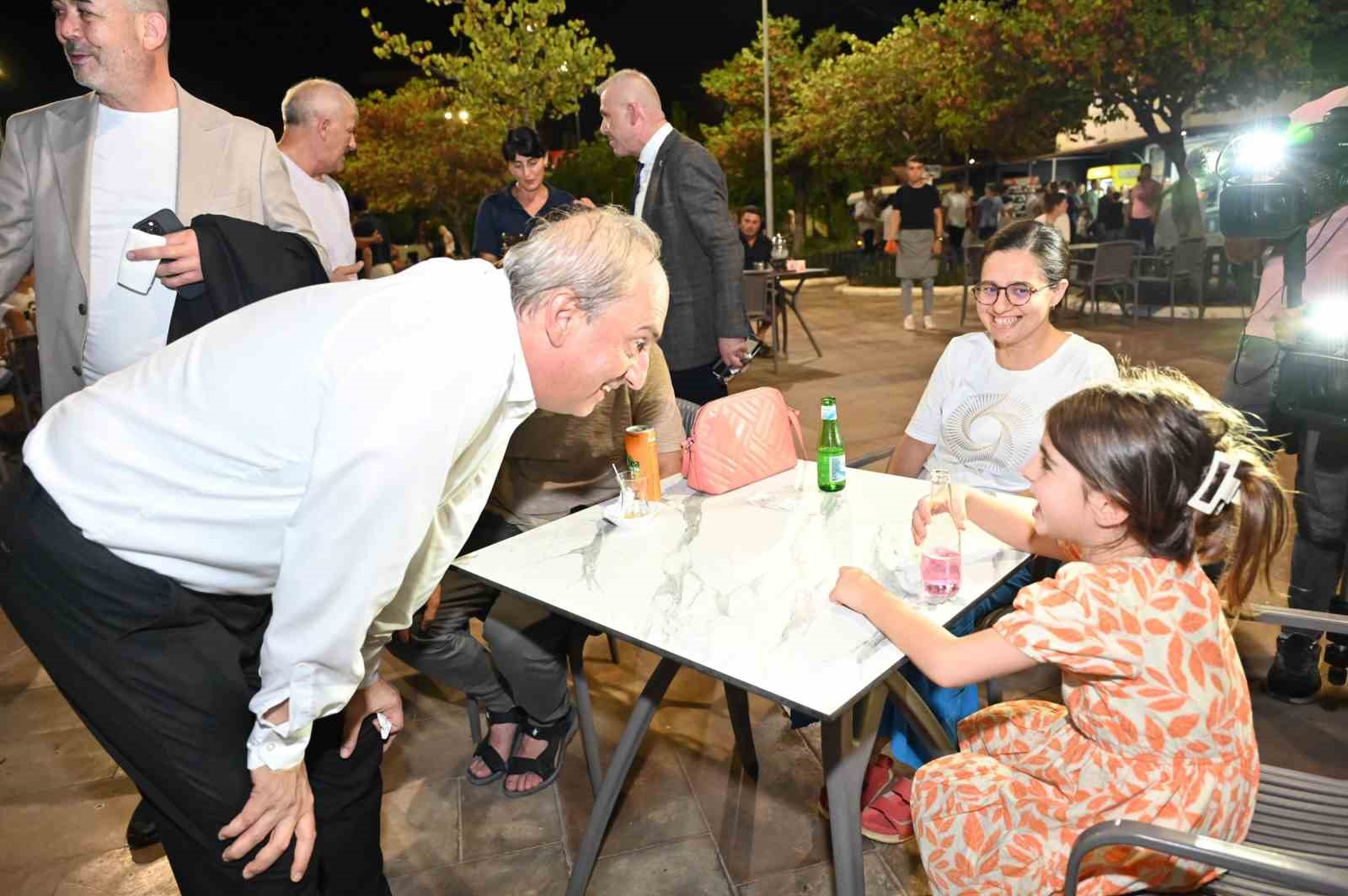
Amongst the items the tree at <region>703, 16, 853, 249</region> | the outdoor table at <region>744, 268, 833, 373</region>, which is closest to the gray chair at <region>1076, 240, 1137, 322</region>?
the outdoor table at <region>744, 268, 833, 373</region>

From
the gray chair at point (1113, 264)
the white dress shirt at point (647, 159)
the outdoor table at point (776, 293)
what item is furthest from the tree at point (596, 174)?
the white dress shirt at point (647, 159)

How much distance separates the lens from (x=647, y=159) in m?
3.78

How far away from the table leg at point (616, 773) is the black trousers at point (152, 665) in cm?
67

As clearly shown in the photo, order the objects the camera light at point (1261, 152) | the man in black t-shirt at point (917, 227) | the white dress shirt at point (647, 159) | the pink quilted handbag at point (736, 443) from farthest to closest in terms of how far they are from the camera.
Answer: the man in black t-shirt at point (917, 227) → the white dress shirt at point (647, 159) → the camera light at point (1261, 152) → the pink quilted handbag at point (736, 443)

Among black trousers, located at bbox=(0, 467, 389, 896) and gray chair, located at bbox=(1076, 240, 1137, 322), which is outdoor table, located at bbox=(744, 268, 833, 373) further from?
black trousers, located at bbox=(0, 467, 389, 896)

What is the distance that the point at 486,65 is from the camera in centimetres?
1712

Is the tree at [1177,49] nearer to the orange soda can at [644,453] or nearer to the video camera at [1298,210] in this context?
the video camera at [1298,210]

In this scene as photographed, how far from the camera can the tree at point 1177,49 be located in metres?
10.5

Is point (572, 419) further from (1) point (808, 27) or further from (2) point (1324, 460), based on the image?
(1) point (808, 27)

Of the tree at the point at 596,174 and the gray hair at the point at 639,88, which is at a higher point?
the tree at the point at 596,174

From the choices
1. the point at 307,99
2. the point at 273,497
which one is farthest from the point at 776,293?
the point at 273,497

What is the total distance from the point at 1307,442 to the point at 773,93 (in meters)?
21.4

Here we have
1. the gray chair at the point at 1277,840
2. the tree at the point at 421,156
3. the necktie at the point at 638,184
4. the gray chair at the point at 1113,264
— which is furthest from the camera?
the tree at the point at 421,156

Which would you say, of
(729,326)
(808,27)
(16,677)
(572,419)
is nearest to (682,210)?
(729,326)
